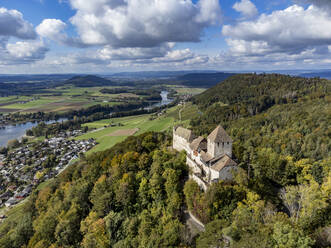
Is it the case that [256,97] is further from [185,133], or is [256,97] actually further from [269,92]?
[185,133]

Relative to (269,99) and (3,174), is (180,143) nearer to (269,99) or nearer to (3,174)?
(3,174)

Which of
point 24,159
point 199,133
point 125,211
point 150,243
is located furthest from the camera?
point 24,159

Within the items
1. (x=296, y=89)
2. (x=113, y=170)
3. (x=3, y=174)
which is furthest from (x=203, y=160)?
(x=296, y=89)

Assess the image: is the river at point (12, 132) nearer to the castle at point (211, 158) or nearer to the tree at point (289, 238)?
the castle at point (211, 158)

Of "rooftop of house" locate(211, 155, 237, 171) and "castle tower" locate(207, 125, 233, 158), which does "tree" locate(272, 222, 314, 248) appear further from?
"castle tower" locate(207, 125, 233, 158)

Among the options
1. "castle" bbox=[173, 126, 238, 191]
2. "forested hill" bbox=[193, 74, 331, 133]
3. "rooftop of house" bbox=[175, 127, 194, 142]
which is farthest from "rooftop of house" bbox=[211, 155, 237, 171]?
"forested hill" bbox=[193, 74, 331, 133]
